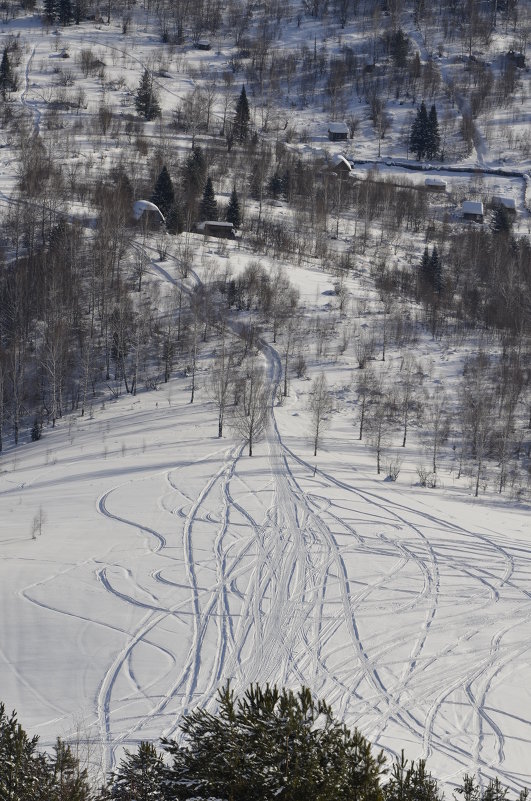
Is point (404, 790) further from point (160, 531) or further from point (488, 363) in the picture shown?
Answer: point (488, 363)

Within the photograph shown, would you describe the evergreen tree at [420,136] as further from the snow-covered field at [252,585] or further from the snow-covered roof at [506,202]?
the snow-covered field at [252,585]

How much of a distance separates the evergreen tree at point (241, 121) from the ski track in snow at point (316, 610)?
60.6m

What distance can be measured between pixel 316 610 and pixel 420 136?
76.3 meters

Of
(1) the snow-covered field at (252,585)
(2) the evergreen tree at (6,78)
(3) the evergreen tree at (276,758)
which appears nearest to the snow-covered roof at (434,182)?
(1) the snow-covered field at (252,585)

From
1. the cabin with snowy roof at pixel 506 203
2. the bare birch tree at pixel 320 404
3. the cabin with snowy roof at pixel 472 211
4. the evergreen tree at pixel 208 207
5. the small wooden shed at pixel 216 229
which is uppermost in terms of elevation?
the cabin with snowy roof at pixel 506 203

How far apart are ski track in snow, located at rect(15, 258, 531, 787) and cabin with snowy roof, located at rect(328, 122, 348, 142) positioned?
67.4 m

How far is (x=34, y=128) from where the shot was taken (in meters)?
71.0

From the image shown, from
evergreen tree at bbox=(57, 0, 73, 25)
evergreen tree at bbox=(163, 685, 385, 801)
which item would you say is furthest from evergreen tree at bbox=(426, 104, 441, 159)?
evergreen tree at bbox=(163, 685, 385, 801)

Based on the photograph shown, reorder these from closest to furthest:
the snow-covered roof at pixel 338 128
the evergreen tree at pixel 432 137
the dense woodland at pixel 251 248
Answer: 1. the dense woodland at pixel 251 248
2. the evergreen tree at pixel 432 137
3. the snow-covered roof at pixel 338 128

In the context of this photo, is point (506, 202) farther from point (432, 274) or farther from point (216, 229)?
point (216, 229)

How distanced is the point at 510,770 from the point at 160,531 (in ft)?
43.5

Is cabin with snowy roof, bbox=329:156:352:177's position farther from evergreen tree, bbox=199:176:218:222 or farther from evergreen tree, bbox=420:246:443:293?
evergreen tree, bbox=420:246:443:293

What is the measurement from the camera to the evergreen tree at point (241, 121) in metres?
80.9

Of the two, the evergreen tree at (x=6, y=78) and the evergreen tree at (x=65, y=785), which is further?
the evergreen tree at (x=6, y=78)
